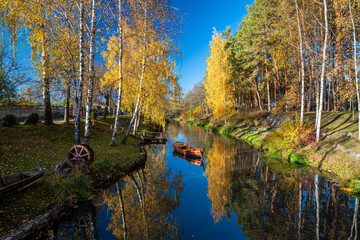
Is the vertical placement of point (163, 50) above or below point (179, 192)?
above

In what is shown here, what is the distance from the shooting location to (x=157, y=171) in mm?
12711

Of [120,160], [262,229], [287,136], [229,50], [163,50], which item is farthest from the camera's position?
→ [229,50]

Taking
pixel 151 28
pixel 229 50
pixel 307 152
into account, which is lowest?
pixel 307 152

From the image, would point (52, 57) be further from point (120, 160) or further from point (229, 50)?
point (229, 50)

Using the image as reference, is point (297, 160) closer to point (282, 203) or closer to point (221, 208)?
point (282, 203)

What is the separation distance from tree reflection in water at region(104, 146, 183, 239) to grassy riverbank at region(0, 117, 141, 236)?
2.22 m

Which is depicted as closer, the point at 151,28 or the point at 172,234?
the point at 172,234

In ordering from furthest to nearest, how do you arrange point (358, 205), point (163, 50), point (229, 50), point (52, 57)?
point (229, 50)
point (163, 50)
point (52, 57)
point (358, 205)

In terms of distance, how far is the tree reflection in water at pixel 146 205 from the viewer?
621 centimetres

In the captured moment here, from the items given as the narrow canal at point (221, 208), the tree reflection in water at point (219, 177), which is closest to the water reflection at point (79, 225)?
the narrow canal at point (221, 208)

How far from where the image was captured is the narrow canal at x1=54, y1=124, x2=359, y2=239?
6.07 meters

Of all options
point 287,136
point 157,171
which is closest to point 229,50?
point 287,136

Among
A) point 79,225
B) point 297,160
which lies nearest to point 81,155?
point 79,225

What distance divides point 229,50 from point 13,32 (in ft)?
96.4
